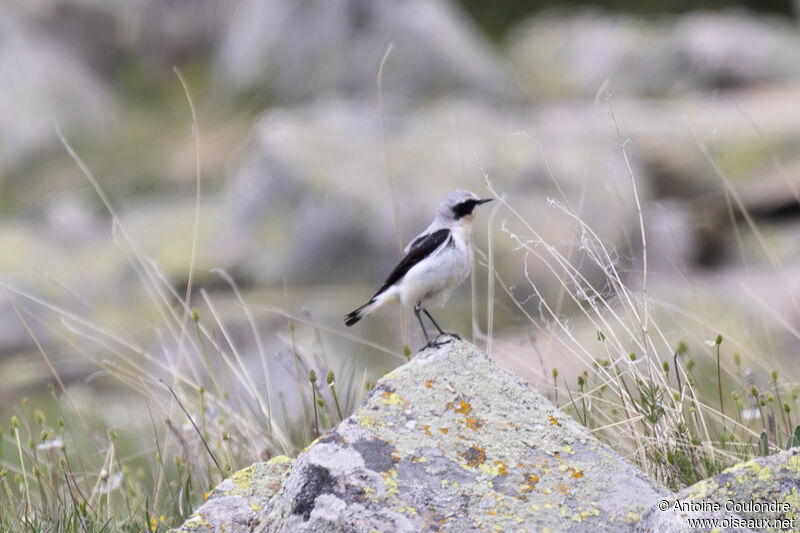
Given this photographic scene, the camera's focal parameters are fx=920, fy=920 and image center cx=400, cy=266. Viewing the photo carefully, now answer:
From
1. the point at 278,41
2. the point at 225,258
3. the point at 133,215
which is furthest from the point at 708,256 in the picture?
the point at 133,215

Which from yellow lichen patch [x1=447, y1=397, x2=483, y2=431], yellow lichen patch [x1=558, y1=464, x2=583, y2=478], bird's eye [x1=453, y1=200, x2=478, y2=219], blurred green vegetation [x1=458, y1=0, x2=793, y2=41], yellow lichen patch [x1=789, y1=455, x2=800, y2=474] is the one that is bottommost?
blurred green vegetation [x1=458, y1=0, x2=793, y2=41]

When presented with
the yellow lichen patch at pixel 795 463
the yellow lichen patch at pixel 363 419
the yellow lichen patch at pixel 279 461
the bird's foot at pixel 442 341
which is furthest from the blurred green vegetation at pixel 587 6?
the yellow lichen patch at pixel 795 463

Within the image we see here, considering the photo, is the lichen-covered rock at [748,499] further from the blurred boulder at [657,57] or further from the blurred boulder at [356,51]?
the blurred boulder at [657,57]

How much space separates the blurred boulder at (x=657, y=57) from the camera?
15914 mm

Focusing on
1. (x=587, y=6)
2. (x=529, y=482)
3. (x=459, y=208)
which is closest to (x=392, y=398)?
(x=529, y=482)

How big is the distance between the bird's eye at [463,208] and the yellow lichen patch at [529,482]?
7.04 feet

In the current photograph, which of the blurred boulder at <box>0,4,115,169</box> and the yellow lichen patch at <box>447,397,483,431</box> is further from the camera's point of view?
the blurred boulder at <box>0,4,115,169</box>

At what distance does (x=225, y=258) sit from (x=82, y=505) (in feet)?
25.9

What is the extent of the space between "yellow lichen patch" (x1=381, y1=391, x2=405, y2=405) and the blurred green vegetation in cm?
1688

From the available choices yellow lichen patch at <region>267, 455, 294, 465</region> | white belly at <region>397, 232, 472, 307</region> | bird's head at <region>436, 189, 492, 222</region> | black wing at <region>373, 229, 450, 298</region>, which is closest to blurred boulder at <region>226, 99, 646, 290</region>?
bird's head at <region>436, 189, 492, 222</region>

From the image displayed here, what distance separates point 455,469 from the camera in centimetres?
293

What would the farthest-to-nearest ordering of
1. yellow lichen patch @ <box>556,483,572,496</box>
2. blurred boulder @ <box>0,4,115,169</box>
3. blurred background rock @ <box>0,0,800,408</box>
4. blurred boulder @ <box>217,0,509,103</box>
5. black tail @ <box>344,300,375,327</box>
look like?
blurred boulder @ <box>0,4,115,169</box>
blurred boulder @ <box>217,0,509,103</box>
blurred background rock @ <box>0,0,800,408</box>
black tail @ <box>344,300,375,327</box>
yellow lichen patch @ <box>556,483,572,496</box>

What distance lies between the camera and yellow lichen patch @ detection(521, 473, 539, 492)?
289cm

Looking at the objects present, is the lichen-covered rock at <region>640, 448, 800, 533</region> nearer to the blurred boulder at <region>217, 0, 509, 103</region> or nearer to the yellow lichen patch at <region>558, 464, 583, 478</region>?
the yellow lichen patch at <region>558, 464, 583, 478</region>
